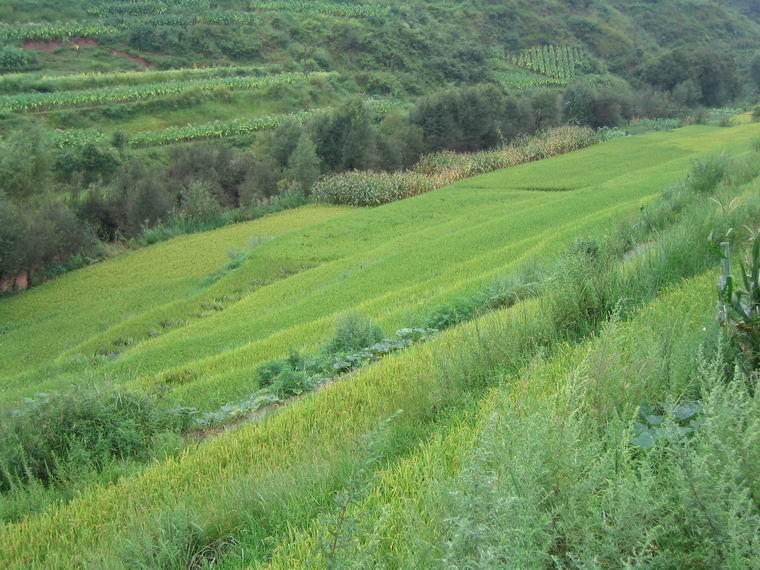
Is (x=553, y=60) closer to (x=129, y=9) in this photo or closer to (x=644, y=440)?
(x=129, y=9)

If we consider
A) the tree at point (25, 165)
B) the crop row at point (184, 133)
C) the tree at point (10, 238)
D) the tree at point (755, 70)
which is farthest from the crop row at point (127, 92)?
the tree at point (755, 70)

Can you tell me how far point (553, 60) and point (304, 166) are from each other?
6816cm

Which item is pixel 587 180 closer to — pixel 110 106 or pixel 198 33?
pixel 110 106

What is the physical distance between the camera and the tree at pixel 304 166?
1503 inches

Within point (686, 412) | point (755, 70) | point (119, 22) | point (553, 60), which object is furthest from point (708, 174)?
point (553, 60)

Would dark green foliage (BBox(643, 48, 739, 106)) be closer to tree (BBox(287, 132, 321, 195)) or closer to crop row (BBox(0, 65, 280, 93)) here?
crop row (BBox(0, 65, 280, 93))

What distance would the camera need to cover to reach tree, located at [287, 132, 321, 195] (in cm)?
3819

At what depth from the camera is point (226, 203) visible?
38250 millimetres

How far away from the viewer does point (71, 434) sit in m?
6.04

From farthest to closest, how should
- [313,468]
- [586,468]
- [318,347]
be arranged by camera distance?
[318,347]
[313,468]
[586,468]

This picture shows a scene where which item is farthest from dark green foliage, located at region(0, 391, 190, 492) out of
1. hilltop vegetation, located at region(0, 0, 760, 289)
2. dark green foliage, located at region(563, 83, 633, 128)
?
dark green foliage, located at region(563, 83, 633, 128)

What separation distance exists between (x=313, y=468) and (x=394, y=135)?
41.8m

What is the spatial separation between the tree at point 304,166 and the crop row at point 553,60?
6034cm

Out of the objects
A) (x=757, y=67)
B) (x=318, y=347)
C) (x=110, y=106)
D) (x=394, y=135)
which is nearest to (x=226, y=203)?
(x=394, y=135)
